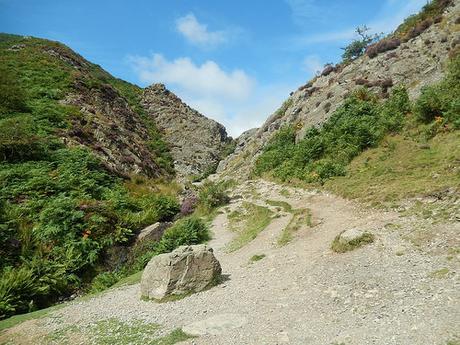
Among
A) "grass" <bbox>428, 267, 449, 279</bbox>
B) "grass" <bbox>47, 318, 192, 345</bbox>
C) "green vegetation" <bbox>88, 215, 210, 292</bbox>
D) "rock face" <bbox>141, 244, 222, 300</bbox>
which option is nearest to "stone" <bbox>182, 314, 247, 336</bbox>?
"grass" <bbox>47, 318, 192, 345</bbox>

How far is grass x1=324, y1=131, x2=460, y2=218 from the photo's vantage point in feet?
42.9

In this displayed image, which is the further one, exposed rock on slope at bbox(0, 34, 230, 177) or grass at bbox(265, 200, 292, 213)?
exposed rock on slope at bbox(0, 34, 230, 177)

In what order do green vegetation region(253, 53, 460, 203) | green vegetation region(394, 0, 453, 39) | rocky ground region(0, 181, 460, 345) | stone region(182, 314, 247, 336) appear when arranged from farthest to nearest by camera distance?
green vegetation region(394, 0, 453, 39), green vegetation region(253, 53, 460, 203), stone region(182, 314, 247, 336), rocky ground region(0, 181, 460, 345)

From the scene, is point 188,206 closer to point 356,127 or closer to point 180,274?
point 356,127

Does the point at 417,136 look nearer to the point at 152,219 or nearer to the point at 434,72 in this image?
the point at 434,72

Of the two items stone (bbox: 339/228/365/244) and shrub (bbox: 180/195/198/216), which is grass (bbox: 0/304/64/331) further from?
shrub (bbox: 180/195/198/216)

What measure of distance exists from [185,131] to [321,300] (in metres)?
50.6

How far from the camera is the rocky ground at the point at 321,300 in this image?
22.4 feet

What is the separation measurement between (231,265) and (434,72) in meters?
22.1

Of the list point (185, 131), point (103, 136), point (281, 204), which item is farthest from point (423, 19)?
point (185, 131)

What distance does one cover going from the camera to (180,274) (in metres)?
10.5

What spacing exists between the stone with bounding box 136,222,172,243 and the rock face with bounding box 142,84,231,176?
24.7 meters

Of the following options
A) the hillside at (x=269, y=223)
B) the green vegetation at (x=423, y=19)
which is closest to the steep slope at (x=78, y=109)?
the hillside at (x=269, y=223)

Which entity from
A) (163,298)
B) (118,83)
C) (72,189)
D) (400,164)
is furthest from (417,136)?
(118,83)
